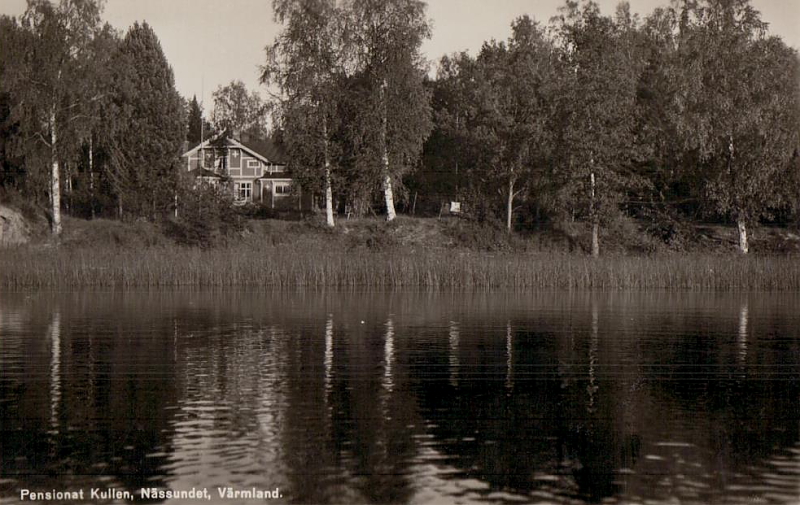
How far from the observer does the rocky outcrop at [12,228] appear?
5116 cm

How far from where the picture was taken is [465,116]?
2495 inches

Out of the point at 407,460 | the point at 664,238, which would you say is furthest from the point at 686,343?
the point at 664,238

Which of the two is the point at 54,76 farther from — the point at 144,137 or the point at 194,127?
the point at 194,127

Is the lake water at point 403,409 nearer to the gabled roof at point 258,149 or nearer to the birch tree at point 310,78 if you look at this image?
the birch tree at point 310,78

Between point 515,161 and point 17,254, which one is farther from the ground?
point 515,161

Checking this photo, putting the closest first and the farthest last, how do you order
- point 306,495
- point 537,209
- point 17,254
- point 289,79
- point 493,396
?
point 306,495 → point 493,396 → point 17,254 → point 289,79 → point 537,209

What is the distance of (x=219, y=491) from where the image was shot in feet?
32.1

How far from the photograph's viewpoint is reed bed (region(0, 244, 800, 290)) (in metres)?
37.8

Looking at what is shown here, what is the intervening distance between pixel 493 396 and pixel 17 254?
30.0 m

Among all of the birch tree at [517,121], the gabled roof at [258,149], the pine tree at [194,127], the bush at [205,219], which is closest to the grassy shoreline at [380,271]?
the bush at [205,219]

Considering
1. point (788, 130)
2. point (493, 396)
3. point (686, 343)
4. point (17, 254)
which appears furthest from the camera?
point (788, 130)

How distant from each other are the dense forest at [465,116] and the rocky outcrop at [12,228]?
5.19 ft

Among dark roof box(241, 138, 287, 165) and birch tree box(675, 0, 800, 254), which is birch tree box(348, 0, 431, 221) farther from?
dark roof box(241, 138, 287, 165)

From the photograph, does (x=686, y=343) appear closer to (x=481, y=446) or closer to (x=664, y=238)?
(x=481, y=446)
